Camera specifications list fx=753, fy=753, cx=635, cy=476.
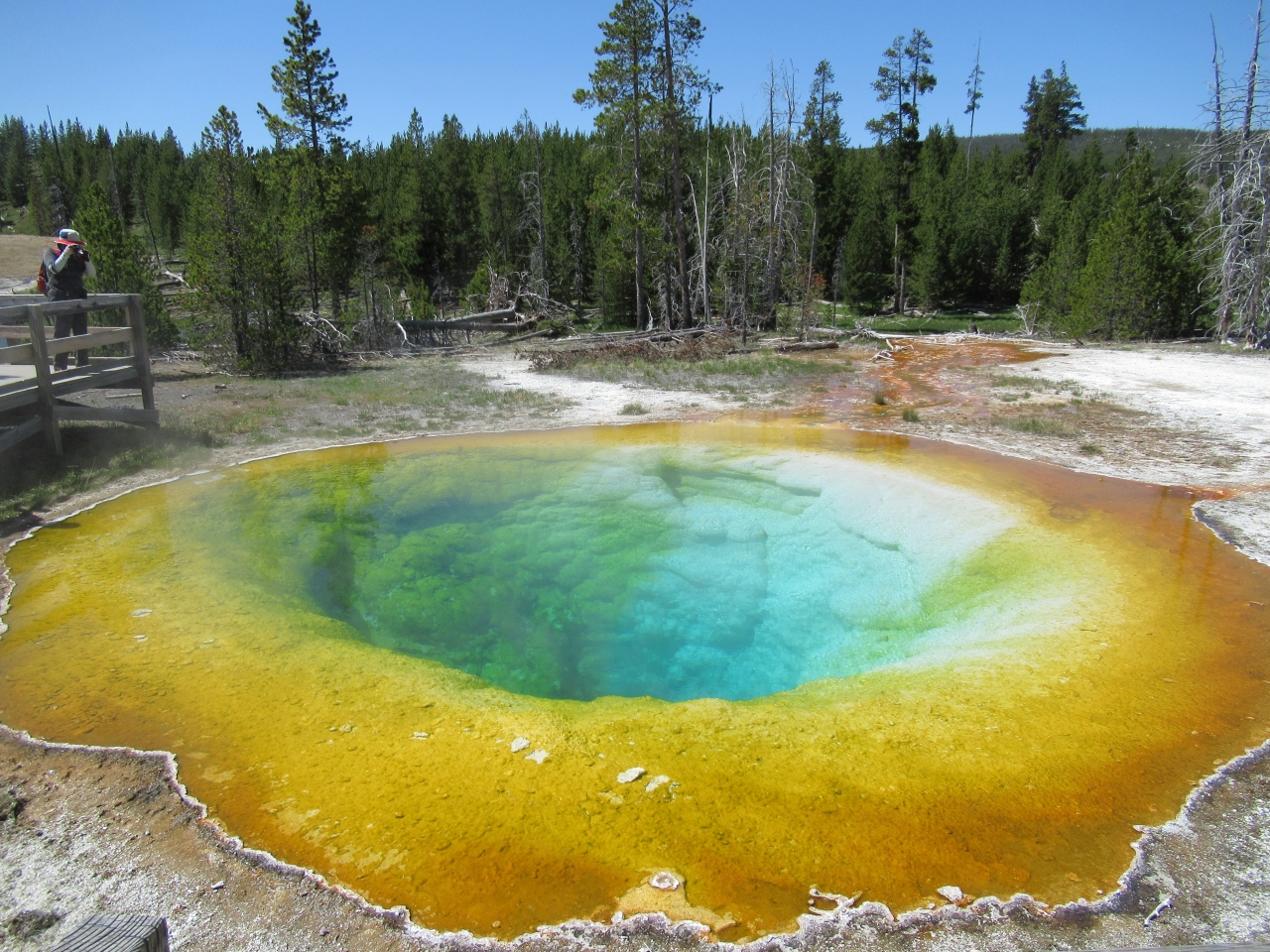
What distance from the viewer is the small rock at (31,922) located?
2.97m

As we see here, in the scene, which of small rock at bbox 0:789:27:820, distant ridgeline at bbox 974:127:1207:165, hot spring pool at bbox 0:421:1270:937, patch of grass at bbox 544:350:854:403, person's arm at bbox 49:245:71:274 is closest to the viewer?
hot spring pool at bbox 0:421:1270:937

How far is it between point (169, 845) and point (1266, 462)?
11.7 m

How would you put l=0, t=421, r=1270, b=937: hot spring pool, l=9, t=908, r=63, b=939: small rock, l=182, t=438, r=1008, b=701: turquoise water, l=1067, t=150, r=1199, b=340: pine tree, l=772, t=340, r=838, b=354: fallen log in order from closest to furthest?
1. l=9, t=908, r=63, b=939: small rock
2. l=0, t=421, r=1270, b=937: hot spring pool
3. l=182, t=438, r=1008, b=701: turquoise water
4. l=1067, t=150, r=1199, b=340: pine tree
5. l=772, t=340, r=838, b=354: fallen log

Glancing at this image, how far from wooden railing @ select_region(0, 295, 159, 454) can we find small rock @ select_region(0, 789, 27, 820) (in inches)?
227

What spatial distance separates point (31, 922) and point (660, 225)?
22.2 metres

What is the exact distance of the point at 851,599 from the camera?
6.93m

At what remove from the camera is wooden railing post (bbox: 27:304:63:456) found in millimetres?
8273

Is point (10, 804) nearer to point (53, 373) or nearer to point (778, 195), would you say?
point (53, 373)

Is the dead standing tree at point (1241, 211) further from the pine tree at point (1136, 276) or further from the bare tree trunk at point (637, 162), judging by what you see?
the bare tree trunk at point (637, 162)

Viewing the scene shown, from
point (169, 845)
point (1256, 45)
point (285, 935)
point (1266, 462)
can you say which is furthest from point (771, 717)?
point (1256, 45)

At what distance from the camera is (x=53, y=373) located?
955 centimetres

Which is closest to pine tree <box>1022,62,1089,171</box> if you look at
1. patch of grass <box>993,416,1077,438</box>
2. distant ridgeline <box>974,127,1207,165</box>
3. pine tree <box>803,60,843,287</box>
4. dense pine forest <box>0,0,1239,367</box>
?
dense pine forest <box>0,0,1239,367</box>

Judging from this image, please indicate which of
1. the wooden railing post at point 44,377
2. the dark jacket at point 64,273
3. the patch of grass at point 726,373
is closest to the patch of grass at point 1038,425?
the patch of grass at point 726,373

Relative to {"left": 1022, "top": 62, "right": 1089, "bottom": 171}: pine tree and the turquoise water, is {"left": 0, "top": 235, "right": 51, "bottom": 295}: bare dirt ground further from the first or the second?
{"left": 1022, "top": 62, "right": 1089, "bottom": 171}: pine tree
